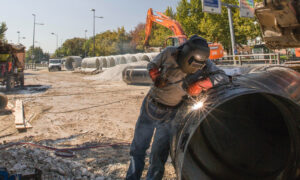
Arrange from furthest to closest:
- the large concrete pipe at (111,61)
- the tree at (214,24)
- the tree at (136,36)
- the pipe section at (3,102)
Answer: the tree at (136,36) → the large concrete pipe at (111,61) → the tree at (214,24) → the pipe section at (3,102)

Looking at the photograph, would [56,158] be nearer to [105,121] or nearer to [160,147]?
[160,147]

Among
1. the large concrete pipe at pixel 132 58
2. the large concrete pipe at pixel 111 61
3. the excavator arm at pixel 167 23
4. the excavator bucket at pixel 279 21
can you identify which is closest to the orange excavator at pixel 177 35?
the excavator arm at pixel 167 23

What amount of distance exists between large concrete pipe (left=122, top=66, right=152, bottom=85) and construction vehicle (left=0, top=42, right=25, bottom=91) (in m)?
6.01

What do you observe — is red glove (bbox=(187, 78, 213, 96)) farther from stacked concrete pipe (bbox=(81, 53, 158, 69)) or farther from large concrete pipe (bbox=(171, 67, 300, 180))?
stacked concrete pipe (bbox=(81, 53, 158, 69))

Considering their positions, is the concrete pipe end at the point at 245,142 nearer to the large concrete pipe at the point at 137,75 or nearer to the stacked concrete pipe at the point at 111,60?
the large concrete pipe at the point at 137,75

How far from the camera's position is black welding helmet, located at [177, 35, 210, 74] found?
2312 millimetres

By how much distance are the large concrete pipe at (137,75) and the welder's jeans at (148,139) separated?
9.64 meters

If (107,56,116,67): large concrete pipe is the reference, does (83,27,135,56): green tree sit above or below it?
above

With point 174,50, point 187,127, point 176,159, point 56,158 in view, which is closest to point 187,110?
point 187,127

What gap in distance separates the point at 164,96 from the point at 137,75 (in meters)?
10.2

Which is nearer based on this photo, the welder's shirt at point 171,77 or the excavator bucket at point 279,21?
the welder's shirt at point 171,77

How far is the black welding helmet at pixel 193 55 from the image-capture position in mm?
2312

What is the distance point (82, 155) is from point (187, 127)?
8.47 feet

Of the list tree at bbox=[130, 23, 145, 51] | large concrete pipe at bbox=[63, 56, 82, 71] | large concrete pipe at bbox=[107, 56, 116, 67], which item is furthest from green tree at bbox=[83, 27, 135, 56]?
large concrete pipe at bbox=[107, 56, 116, 67]
